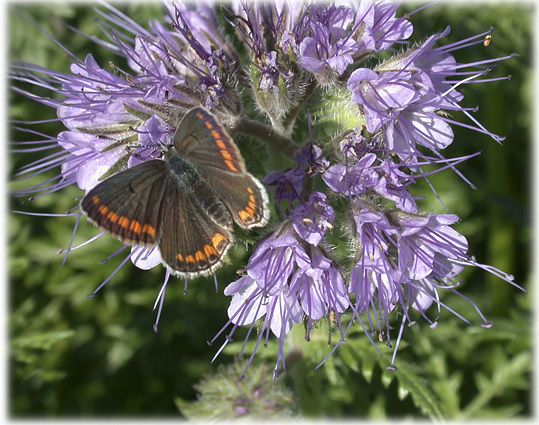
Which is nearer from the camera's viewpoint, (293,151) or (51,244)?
(293,151)

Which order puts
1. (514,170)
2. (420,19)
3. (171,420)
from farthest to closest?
(514,170)
(171,420)
(420,19)

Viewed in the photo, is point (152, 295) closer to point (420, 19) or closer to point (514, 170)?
point (420, 19)

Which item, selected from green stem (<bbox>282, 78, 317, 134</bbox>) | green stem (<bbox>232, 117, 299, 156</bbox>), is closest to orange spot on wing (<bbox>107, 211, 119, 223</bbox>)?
green stem (<bbox>232, 117, 299, 156</bbox>)

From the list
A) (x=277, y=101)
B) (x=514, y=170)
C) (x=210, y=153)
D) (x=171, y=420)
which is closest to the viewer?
(x=210, y=153)

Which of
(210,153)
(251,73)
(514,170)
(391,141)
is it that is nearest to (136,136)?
(210,153)

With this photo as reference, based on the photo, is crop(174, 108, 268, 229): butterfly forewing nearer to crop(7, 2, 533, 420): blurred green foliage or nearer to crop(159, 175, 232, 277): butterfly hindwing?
crop(159, 175, 232, 277): butterfly hindwing

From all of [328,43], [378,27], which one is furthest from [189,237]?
[378,27]

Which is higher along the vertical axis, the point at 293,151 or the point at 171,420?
the point at 293,151

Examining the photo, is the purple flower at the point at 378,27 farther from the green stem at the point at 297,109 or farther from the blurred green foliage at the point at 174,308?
the blurred green foliage at the point at 174,308

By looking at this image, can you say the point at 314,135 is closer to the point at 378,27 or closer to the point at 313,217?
the point at 313,217
